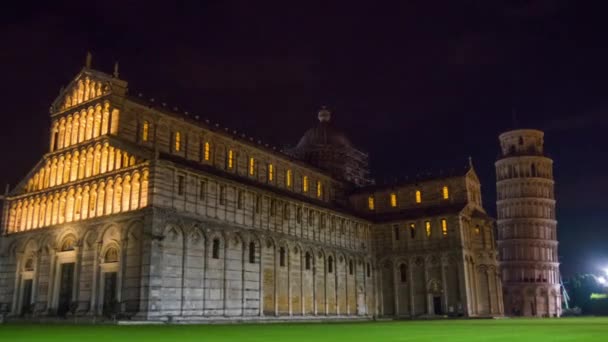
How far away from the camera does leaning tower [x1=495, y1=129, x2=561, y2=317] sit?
89.9 meters

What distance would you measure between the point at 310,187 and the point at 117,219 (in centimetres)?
3024

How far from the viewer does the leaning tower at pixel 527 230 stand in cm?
8994

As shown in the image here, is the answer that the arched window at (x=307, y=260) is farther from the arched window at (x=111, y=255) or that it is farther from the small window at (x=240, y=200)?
the arched window at (x=111, y=255)

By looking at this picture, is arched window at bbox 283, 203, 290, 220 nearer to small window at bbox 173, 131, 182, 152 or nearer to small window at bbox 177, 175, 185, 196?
small window at bbox 173, 131, 182, 152

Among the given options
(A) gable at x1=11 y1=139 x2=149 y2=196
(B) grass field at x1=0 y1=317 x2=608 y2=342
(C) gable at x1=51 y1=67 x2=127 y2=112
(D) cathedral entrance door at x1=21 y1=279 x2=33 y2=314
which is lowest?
(B) grass field at x1=0 y1=317 x2=608 y2=342

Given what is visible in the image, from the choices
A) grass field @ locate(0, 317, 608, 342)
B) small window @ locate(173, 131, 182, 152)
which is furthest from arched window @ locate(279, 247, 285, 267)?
grass field @ locate(0, 317, 608, 342)

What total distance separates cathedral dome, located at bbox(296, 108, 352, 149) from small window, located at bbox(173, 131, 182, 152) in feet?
108

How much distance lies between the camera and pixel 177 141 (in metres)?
55.6

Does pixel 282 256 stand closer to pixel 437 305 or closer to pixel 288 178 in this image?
pixel 288 178

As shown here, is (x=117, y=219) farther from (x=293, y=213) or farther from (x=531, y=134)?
(x=531, y=134)

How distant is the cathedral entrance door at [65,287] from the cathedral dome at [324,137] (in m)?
44.0

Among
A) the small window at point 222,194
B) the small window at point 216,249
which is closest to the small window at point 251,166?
the small window at point 222,194

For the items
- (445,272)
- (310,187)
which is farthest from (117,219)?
(445,272)

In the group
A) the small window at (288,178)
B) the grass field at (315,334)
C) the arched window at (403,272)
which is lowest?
the grass field at (315,334)
